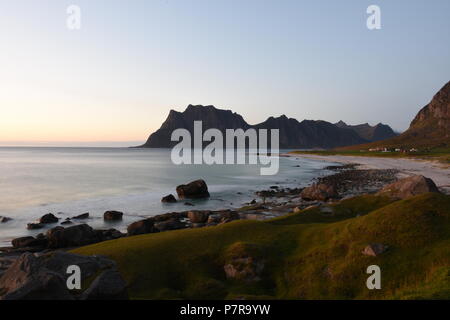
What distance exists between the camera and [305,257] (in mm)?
18906

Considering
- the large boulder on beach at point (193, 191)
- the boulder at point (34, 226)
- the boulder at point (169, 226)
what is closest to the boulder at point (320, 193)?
the large boulder on beach at point (193, 191)

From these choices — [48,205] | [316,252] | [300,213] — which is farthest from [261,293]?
[48,205]

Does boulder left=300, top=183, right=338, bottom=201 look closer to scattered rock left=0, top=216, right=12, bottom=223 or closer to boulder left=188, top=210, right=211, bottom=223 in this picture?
boulder left=188, top=210, right=211, bottom=223

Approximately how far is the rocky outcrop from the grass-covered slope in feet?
8.02

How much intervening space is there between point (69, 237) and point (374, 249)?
88.6ft

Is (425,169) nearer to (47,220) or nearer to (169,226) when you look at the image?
(169,226)

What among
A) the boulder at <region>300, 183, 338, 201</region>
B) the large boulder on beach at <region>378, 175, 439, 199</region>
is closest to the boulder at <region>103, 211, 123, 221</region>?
the boulder at <region>300, 183, 338, 201</region>

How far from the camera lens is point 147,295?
16.1 meters

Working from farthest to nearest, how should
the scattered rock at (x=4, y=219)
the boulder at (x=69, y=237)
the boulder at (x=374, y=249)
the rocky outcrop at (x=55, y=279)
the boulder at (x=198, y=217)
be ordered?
the scattered rock at (x=4, y=219) < the boulder at (x=198, y=217) < the boulder at (x=69, y=237) < the boulder at (x=374, y=249) < the rocky outcrop at (x=55, y=279)

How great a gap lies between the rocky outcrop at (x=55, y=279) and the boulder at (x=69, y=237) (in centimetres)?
1572

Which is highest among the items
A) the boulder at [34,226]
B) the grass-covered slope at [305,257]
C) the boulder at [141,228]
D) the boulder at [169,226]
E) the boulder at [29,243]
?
the grass-covered slope at [305,257]

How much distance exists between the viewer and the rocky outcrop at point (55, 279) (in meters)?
11.2

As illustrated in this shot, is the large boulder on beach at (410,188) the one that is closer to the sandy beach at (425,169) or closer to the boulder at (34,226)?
the sandy beach at (425,169)

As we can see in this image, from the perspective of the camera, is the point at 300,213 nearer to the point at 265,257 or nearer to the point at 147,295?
the point at 265,257
